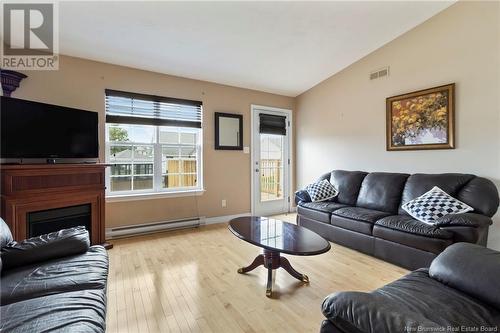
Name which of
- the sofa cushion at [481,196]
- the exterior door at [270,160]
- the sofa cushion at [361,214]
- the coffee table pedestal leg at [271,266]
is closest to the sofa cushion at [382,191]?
the sofa cushion at [361,214]

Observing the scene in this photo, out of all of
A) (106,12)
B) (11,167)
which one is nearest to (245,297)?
(11,167)

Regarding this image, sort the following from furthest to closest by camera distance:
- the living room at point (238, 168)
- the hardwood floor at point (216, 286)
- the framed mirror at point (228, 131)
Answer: the framed mirror at point (228, 131)
the hardwood floor at point (216, 286)
the living room at point (238, 168)

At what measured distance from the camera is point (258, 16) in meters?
2.68

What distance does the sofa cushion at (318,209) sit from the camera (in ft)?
10.8

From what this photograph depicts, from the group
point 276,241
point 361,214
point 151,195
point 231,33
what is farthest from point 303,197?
point 231,33

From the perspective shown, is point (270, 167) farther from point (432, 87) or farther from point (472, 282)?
point (472, 282)

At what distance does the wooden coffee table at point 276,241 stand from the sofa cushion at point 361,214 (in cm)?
93

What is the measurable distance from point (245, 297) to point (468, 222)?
2.04 m

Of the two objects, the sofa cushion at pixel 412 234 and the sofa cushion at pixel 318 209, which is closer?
the sofa cushion at pixel 412 234

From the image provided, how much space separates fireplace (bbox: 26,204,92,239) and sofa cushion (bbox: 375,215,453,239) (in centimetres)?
336

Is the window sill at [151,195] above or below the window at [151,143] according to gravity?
below

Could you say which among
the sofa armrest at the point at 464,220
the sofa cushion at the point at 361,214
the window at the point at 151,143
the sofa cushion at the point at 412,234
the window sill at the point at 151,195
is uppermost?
the window at the point at 151,143

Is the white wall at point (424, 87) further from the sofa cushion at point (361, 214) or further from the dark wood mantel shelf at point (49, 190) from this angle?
the dark wood mantel shelf at point (49, 190)

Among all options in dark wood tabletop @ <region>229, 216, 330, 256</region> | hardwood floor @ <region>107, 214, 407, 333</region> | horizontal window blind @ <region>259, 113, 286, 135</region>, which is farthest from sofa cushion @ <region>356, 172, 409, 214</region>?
horizontal window blind @ <region>259, 113, 286, 135</region>
